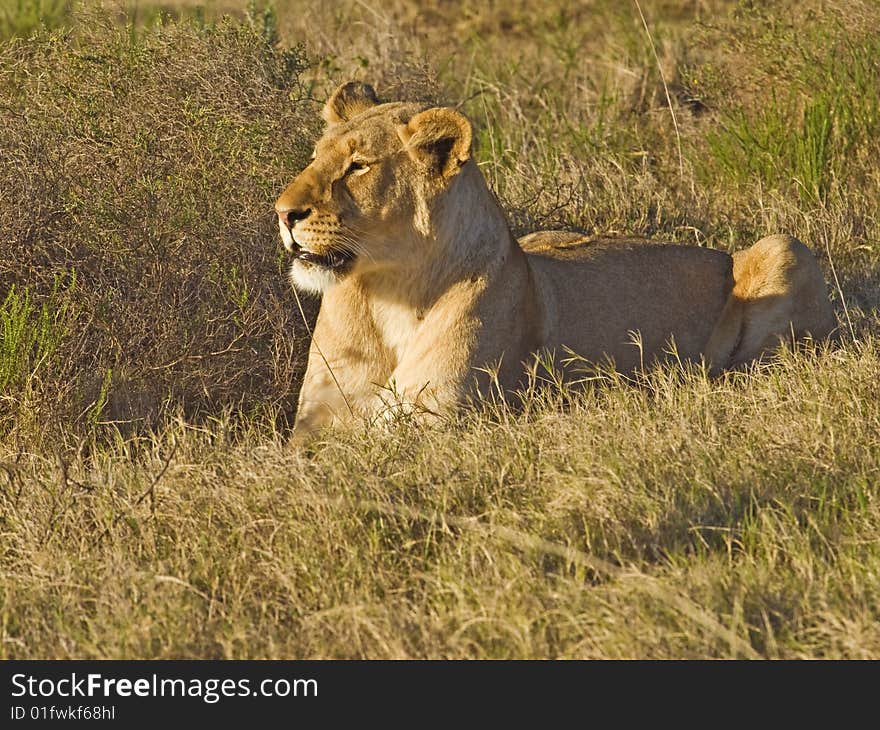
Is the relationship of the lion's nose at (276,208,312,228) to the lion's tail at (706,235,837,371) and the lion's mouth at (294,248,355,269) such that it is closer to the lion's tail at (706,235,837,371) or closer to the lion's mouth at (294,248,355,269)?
the lion's mouth at (294,248,355,269)

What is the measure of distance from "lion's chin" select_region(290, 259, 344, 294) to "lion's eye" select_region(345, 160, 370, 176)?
0.95 feet

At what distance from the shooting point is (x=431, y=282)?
452 centimetres

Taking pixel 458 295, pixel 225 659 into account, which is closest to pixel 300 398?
pixel 458 295

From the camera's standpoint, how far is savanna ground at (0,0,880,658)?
315 centimetres

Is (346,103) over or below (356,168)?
over

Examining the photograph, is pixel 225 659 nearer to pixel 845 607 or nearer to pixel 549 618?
pixel 549 618

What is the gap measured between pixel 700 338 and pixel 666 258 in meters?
0.31

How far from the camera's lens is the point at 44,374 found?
14.8 feet

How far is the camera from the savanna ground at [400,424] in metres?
3.15

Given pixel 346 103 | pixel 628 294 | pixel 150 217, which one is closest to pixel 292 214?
pixel 346 103

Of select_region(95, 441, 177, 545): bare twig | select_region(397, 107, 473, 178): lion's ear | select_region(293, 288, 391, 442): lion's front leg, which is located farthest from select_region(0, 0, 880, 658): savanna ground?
select_region(397, 107, 473, 178): lion's ear

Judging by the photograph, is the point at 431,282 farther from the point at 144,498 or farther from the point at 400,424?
the point at 144,498

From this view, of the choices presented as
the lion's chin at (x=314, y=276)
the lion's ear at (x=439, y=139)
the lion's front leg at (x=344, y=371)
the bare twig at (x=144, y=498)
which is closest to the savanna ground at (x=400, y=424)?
the bare twig at (x=144, y=498)

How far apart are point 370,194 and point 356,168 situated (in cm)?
10
